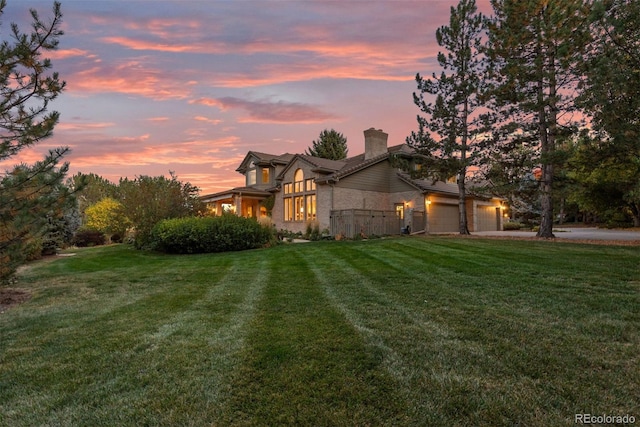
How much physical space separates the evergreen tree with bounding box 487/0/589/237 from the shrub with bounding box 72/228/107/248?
24.1 metres

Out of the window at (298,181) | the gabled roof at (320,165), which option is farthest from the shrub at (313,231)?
the window at (298,181)

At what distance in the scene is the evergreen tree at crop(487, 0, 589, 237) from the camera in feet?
40.7

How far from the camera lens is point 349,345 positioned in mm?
3230

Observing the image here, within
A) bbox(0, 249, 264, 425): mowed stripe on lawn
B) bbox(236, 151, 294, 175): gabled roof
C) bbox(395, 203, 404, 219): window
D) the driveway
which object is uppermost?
bbox(236, 151, 294, 175): gabled roof

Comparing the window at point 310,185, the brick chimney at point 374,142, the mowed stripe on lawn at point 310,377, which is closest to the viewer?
the mowed stripe on lawn at point 310,377

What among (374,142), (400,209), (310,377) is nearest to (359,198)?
(400,209)

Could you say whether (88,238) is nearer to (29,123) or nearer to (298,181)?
(298,181)

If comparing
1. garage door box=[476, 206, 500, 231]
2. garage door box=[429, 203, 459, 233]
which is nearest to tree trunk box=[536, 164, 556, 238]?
garage door box=[429, 203, 459, 233]

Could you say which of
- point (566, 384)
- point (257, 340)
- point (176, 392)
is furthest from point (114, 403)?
point (566, 384)

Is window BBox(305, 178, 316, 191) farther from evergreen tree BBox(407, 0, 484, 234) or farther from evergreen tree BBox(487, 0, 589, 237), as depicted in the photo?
evergreen tree BBox(487, 0, 589, 237)

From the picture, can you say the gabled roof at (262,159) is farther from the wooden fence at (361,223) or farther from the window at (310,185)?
the wooden fence at (361,223)

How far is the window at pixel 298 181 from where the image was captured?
72.7 feet

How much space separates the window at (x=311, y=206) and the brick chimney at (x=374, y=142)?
5.36 metres

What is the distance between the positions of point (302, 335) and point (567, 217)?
45859 millimetres
